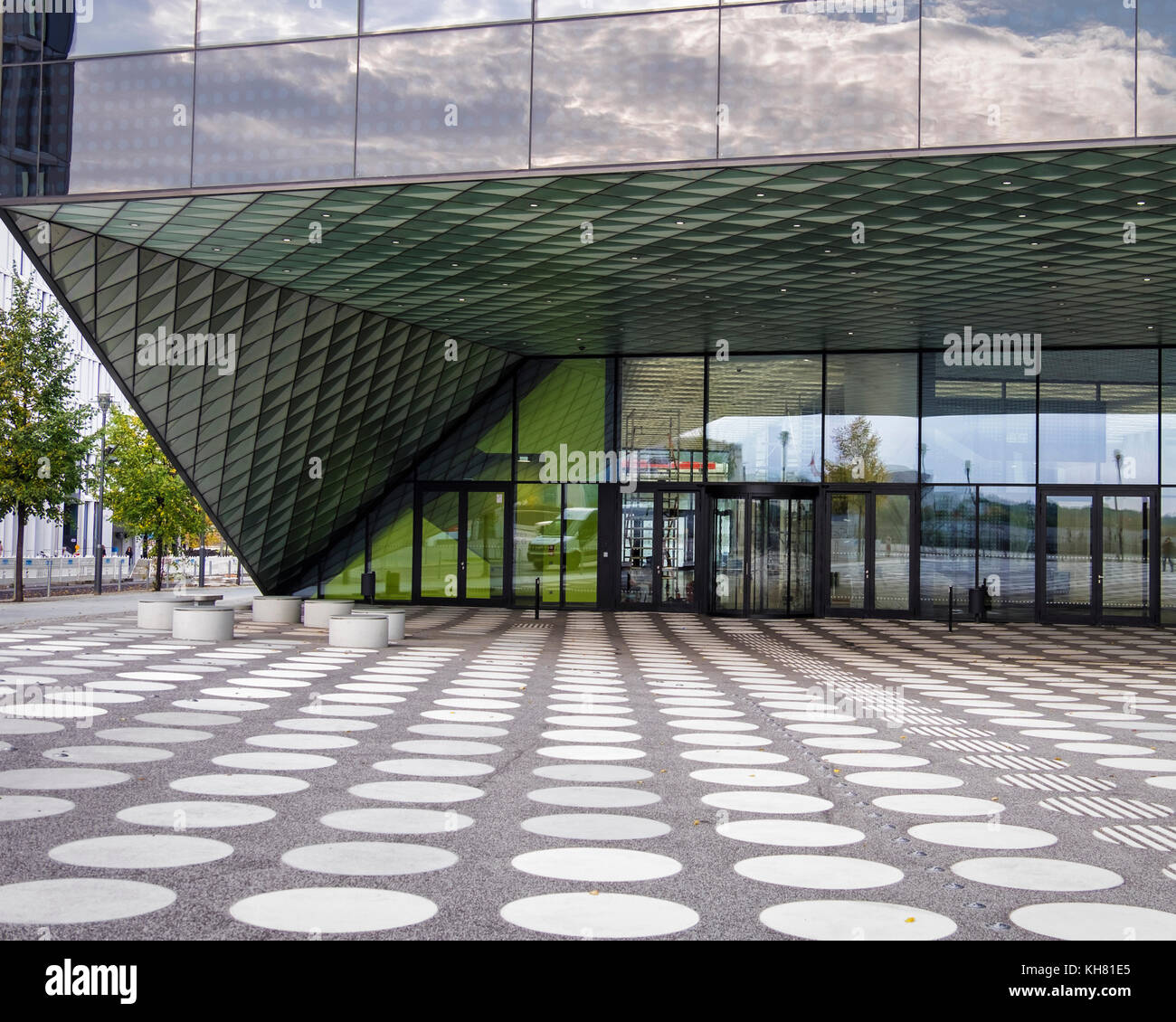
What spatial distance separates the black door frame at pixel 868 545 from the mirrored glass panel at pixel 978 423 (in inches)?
29.0

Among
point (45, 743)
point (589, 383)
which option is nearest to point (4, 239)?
point (589, 383)

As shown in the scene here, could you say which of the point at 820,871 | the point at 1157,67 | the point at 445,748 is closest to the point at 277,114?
the point at 445,748

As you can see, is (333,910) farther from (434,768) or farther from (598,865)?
(434,768)

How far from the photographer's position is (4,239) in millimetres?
60188

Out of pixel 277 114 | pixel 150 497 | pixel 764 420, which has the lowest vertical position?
pixel 150 497

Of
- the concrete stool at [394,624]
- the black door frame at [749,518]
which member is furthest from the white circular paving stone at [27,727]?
the black door frame at [749,518]

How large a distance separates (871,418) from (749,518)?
354 centimetres

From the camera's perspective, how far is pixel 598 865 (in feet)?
17.6

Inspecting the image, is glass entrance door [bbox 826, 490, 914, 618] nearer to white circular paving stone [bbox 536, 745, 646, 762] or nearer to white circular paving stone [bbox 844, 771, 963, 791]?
white circular paving stone [bbox 536, 745, 646, 762]

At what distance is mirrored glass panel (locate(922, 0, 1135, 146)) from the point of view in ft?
38.1

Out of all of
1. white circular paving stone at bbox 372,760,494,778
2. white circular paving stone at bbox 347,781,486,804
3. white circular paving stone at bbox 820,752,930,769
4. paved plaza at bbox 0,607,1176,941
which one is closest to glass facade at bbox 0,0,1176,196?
paved plaza at bbox 0,607,1176,941

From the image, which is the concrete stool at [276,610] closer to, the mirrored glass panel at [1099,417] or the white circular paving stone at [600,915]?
the mirrored glass panel at [1099,417]

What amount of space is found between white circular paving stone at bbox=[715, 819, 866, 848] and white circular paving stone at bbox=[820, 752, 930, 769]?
1.95 m

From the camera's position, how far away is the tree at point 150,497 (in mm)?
33312
